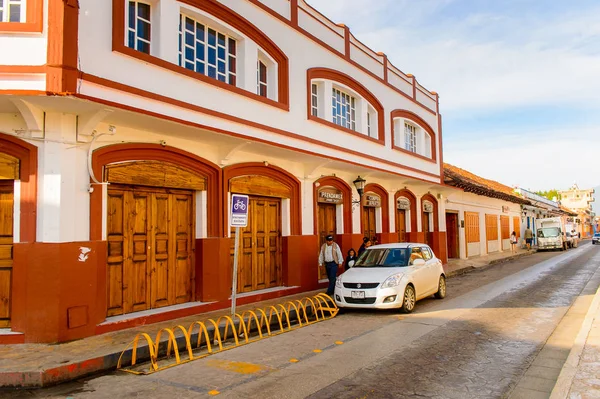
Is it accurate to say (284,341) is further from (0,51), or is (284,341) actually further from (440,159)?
(440,159)

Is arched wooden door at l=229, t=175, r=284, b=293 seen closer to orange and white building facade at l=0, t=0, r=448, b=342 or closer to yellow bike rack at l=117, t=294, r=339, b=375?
orange and white building facade at l=0, t=0, r=448, b=342

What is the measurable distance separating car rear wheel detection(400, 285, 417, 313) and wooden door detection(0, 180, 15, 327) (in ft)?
25.6

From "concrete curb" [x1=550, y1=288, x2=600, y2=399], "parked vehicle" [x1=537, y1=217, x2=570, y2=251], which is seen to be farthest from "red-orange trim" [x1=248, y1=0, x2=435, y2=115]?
"parked vehicle" [x1=537, y1=217, x2=570, y2=251]

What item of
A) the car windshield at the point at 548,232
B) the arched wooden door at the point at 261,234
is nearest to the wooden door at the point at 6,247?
the arched wooden door at the point at 261,234

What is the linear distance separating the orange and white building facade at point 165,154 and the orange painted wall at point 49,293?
0.02m

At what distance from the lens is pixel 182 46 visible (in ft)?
33.4

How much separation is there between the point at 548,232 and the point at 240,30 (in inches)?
1380

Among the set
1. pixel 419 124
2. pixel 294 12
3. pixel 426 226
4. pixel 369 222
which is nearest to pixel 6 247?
pixel 294 12

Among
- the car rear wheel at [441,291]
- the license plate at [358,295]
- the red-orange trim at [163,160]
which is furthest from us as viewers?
the car rear wheel at [441,291]

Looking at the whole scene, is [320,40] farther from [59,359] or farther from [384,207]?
[59,359]

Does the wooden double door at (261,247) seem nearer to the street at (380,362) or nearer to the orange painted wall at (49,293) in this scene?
the street at (380,362)

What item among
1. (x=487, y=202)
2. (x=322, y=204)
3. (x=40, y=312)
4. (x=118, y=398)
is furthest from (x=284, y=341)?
(x=487, y=202)

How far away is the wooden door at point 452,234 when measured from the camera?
1055 inches

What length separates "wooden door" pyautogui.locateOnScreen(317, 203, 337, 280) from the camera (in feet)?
50.0
